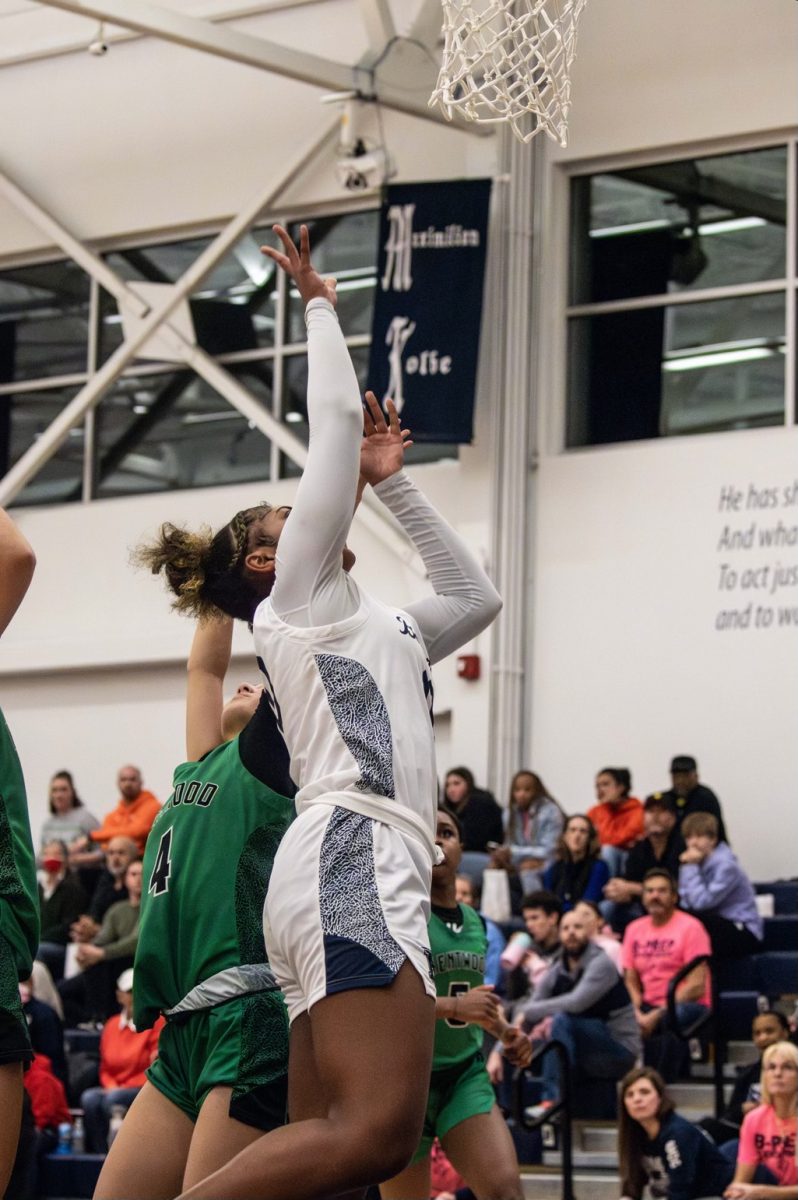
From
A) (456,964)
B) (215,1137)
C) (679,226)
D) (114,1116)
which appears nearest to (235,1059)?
(215,1137)

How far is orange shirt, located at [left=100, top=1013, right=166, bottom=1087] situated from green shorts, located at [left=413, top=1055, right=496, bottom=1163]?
5.26m

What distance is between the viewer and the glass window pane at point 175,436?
55.5ft

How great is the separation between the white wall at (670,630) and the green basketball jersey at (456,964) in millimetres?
7424

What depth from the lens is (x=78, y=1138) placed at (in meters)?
11.5

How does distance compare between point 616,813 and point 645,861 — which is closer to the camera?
point 645,861

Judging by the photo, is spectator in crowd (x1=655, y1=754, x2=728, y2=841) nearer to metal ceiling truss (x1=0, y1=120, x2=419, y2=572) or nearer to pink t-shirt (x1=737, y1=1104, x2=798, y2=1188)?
pink t-shirt (x1=737, y1=1104, x2=798, y2=1188)

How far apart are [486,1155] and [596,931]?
4.70 metres

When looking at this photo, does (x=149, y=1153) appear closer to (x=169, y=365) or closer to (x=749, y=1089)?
(x=749, y=1089)

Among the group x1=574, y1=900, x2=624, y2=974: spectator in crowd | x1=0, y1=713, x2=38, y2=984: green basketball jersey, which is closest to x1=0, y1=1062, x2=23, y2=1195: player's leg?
x1=0, y1=713, x2=38, y2=984: green basketball jersey

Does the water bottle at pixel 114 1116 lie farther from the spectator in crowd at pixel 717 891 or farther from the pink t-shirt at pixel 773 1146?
the pink t-shirt at pixel 773 1146

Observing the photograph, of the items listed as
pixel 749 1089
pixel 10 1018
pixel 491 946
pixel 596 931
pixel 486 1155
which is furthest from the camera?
pixel 491 946

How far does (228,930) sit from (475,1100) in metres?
2.35

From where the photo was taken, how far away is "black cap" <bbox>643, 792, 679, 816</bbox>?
12.5m

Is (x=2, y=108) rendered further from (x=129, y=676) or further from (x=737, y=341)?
(x=737, y=341)
